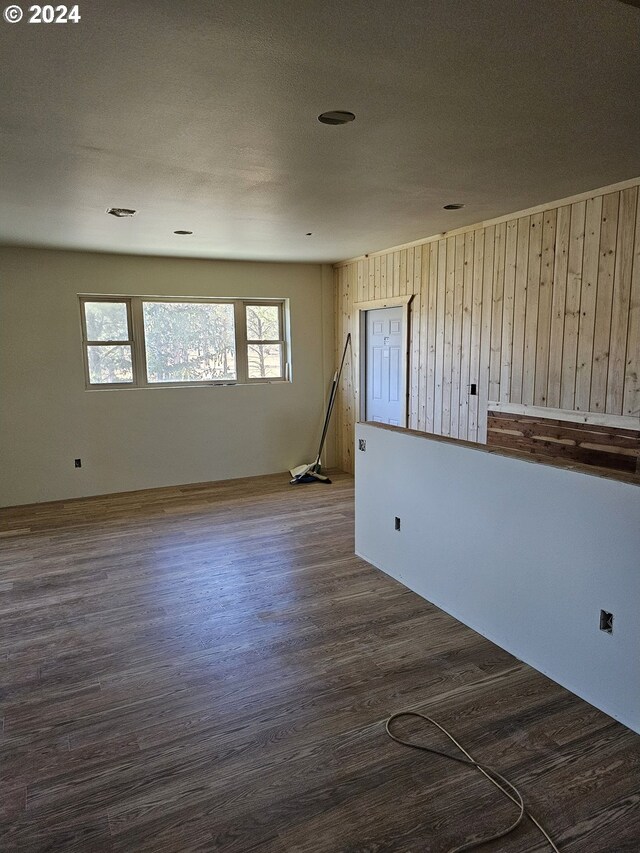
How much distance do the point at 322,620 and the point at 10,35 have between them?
297 centimetres

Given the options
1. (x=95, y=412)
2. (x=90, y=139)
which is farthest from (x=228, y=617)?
(x=95, y=412)

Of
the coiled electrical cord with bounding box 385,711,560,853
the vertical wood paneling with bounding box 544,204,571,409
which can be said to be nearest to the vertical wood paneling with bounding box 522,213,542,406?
the vertical wood paneling with bounding box 544,204,571,409

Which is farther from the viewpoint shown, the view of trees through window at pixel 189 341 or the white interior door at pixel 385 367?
the view of trees through window at pixel 189 341

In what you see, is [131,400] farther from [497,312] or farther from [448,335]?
[497,312]

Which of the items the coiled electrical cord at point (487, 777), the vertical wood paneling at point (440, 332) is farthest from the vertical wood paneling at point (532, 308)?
the coiled electrical cord at point (487, 777)

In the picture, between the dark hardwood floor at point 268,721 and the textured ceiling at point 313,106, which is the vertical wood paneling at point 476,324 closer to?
the textured ceiling at point 313,106

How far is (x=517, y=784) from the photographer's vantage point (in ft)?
6.51

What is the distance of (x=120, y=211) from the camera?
3998 mm

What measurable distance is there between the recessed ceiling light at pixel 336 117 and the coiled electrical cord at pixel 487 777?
263cm

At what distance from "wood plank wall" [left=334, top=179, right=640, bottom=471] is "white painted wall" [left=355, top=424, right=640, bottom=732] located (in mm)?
1334

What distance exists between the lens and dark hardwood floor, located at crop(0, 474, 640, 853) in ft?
6.04

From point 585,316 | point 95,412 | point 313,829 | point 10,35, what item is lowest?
point 313,829

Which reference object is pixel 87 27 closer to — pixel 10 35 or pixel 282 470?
pixel 10 35

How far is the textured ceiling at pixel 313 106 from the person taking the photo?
1.70 m
